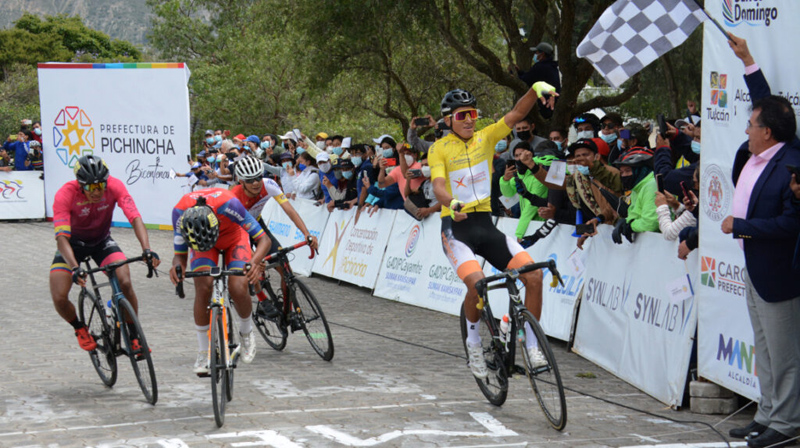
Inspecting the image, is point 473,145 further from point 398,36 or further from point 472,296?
point 398,36

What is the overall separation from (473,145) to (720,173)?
1.90 meters

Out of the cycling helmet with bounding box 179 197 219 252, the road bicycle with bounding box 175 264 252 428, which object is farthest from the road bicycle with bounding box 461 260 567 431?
the cycling helmet with bounding box 179 197 219 252

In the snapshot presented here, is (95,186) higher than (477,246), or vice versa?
(95,186)

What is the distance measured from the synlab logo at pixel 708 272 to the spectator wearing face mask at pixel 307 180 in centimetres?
1155

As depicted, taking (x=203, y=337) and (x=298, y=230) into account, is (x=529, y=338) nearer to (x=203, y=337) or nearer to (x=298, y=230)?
(x=203, y=337)

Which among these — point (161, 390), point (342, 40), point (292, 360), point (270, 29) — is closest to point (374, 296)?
point (292, 360)

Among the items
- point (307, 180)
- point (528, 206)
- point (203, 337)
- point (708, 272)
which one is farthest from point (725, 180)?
point (307, 180)

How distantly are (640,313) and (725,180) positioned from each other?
1.96 metres

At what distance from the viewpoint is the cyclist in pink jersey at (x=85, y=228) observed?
26.4 ft

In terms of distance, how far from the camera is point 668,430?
6672mm

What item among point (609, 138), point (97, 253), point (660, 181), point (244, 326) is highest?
point (609, 138)

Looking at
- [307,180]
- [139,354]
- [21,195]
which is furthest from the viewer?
[21,195]

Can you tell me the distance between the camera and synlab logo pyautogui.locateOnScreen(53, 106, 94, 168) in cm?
2505

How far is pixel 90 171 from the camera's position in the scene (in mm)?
8039
